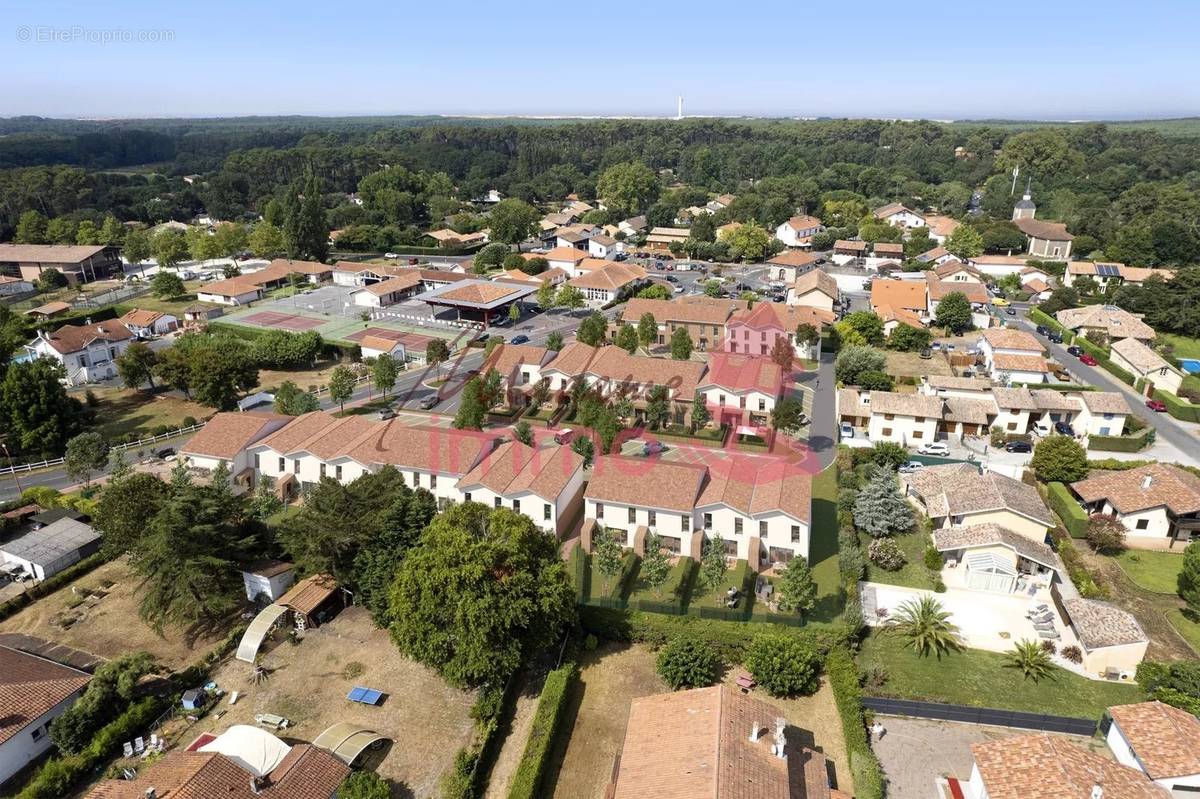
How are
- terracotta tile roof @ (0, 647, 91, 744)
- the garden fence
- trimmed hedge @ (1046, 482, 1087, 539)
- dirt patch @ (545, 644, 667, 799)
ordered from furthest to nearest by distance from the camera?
trimmed hedge @ (1046, 482, 1087, 539)
the garden fence
terracotta tile roof @ (0, 647, 91, 744)
dirt patch @ (545, 644, 667, 799)

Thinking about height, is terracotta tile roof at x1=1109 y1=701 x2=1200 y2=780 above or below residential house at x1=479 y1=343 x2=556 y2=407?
below

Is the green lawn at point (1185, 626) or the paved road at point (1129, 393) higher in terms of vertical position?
the paved road at point (1129, 393)

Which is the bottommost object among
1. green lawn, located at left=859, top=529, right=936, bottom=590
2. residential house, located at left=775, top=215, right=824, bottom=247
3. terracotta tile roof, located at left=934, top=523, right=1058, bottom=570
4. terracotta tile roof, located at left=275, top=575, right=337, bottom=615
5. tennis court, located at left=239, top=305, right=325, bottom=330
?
green lawn, located at left=859, top=529, right=936, bottom=590

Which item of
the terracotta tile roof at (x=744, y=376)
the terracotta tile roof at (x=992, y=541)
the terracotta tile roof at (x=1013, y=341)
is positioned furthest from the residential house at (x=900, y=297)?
the terracotta tile roof at (x=992, y=541)

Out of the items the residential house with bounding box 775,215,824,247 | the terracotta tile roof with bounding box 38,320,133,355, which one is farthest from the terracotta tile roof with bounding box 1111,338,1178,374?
the terracotta tile roof with bounding box 38,320,133,355

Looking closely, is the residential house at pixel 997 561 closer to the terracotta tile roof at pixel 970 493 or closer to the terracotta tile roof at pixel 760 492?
the terracotta tile roof at pixel 970 493

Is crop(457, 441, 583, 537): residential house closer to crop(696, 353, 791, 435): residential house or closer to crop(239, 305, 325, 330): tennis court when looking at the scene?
crop(696, 353, 791, 435): residential house

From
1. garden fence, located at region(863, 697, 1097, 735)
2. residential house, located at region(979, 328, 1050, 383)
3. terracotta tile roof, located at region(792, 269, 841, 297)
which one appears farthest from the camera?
terracotta tile roof, located at region(792, 269, 841, 297)
